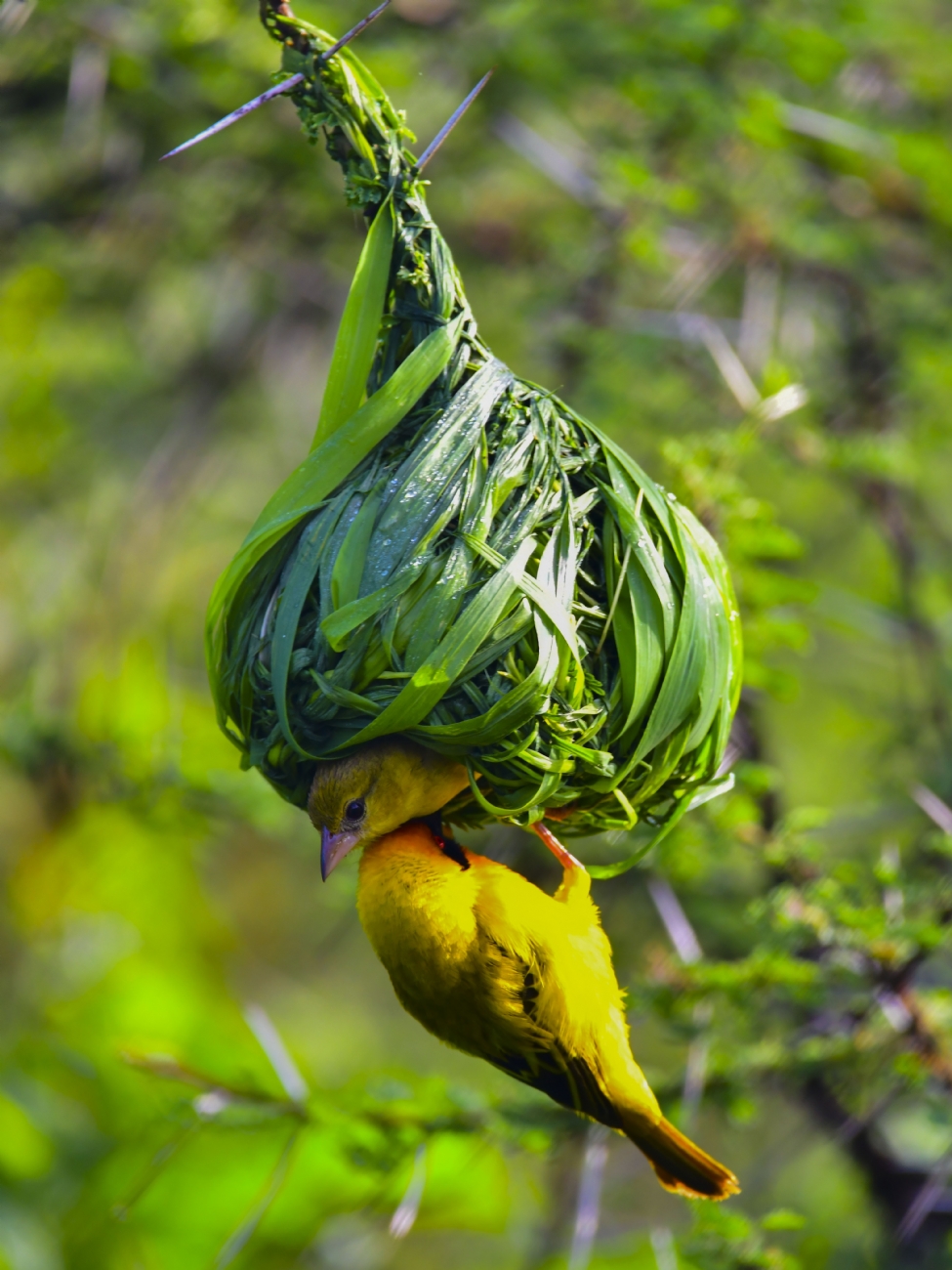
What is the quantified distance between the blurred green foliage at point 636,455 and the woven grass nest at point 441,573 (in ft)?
2.02

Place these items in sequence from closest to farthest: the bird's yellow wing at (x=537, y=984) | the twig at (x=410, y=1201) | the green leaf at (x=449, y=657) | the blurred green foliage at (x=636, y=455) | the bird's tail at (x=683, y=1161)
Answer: the green leaf at (x=449, y=657) → the bird's yellow wing at (x=537, y=984) → the bird's tail at (x=683, y=1161) → the twig at (x=410, y=1201) → the blurred green foliage at (x=636, y=455)

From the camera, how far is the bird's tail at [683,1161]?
74.3 inches

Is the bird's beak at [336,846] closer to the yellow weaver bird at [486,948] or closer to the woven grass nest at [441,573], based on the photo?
the yellow weaver bird at [486,948]

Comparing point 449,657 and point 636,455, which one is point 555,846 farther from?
point 636,455

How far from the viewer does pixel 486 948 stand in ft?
5.66

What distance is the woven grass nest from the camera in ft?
4.96

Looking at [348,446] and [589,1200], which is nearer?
[348,446]

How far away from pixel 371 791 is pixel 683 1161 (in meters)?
0.88

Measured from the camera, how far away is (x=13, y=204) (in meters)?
4.40

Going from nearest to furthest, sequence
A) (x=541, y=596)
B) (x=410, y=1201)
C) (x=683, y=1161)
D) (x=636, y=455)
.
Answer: (x=541, y=596), (x=683, y=1161), (x=410, y=1201), (x=636, y=455)

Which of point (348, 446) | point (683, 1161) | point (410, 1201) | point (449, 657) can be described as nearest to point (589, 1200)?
point (410, 1201)

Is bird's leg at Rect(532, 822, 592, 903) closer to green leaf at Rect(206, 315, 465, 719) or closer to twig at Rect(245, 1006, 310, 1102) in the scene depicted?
green leaf at Rect(206, 315, 465, 719)

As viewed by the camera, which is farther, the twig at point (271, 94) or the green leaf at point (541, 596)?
the green leaf at point (541, 596)

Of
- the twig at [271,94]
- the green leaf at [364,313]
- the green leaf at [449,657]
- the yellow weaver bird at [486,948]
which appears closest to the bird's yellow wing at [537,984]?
the yellow weaver bird at [486,948]
